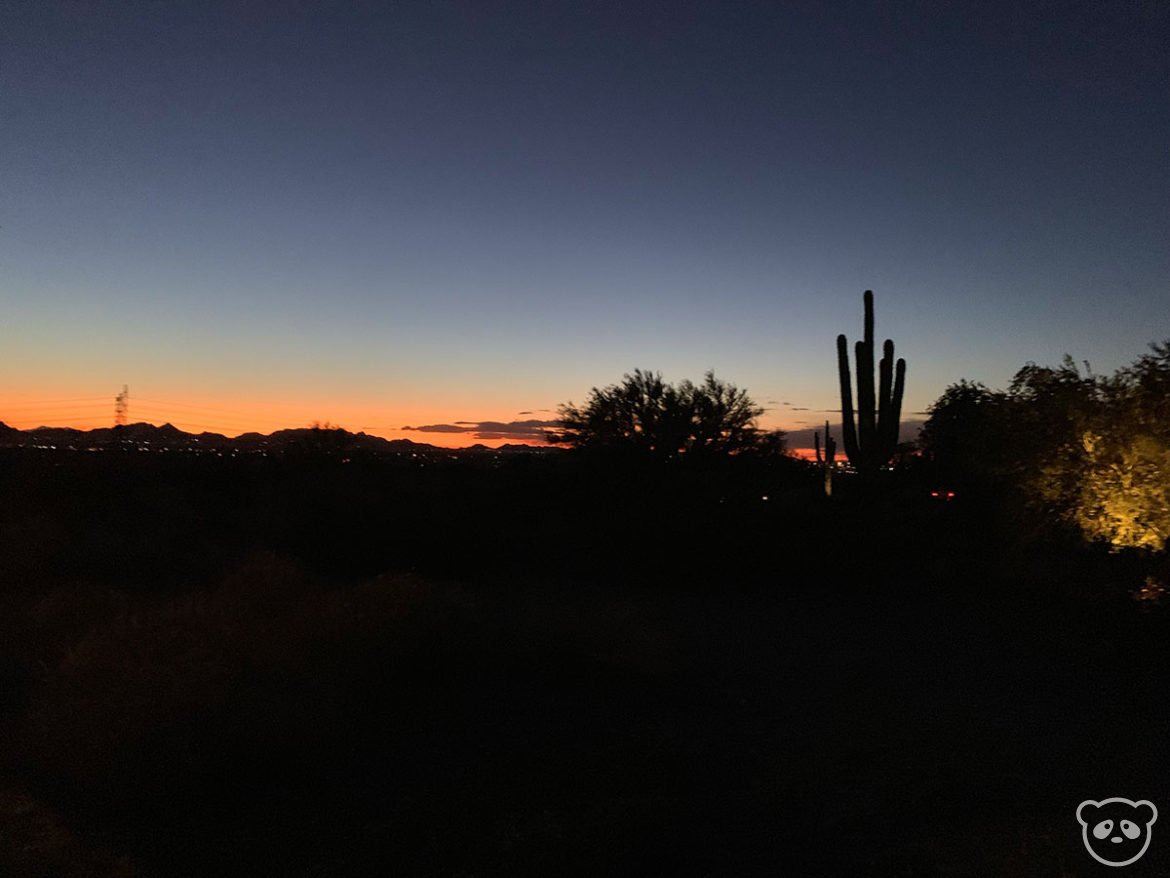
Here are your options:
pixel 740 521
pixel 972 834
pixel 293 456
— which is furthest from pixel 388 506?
pixel 293 456

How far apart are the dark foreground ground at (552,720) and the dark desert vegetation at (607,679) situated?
0.13ft

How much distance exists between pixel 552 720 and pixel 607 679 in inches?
69.1

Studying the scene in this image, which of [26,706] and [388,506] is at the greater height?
[388,506]

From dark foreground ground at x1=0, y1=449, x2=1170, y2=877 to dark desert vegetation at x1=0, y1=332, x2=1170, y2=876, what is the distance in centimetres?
4

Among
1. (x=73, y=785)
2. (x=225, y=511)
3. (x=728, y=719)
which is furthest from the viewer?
(x=225, y=511)

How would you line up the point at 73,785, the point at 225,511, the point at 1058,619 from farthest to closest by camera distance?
the point at 225,511
the point at 1058,619
the point at 73,785

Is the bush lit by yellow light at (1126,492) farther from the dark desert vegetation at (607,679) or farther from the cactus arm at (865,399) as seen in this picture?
the cactus arm at (865,399)

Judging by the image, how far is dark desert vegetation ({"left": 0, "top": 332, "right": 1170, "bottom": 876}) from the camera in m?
6.74

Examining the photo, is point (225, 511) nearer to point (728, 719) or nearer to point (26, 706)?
point (26, 706)

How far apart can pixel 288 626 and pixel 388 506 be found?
12.1 meters

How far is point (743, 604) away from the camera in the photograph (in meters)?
18.5

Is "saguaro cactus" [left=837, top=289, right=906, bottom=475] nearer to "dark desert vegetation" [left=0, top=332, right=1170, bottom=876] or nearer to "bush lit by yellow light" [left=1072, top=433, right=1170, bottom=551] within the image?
"dark desert vegetation" [left=0, top=332, right=1170, bottom=876]

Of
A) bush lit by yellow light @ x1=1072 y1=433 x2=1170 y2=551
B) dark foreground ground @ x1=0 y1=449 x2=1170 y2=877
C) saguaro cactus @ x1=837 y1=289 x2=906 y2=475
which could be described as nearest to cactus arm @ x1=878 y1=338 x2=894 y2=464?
saguaro cactus @ x1=837 y1=289 x2=906 y2=475

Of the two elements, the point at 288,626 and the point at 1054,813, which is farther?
the point at 288,626
